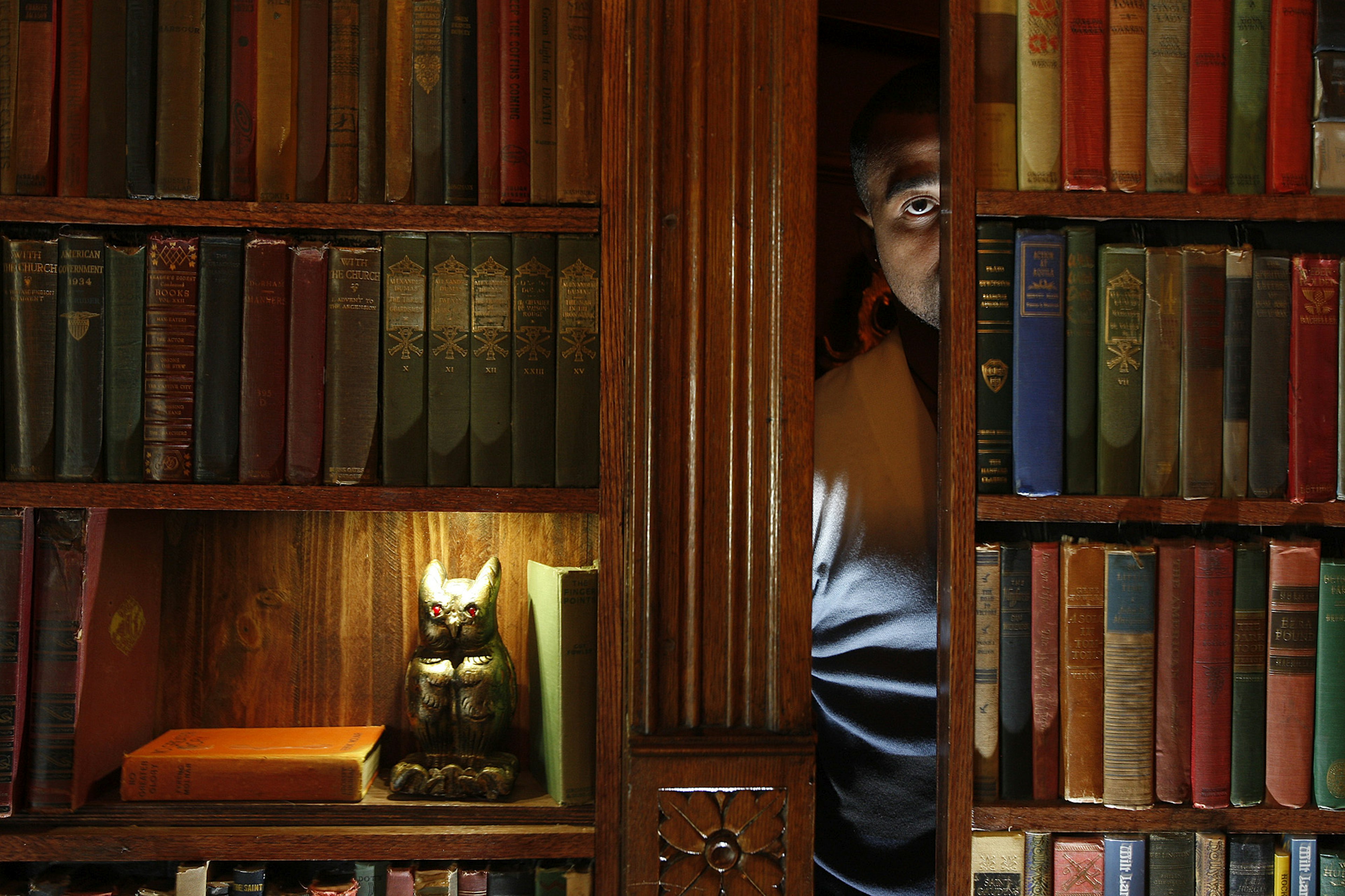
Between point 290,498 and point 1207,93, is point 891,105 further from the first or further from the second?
point 290,498

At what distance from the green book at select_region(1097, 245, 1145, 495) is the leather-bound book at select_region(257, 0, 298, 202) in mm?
861

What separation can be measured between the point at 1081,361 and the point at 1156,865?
20.9 inches

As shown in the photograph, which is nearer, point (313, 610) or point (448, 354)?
point (448, 354)

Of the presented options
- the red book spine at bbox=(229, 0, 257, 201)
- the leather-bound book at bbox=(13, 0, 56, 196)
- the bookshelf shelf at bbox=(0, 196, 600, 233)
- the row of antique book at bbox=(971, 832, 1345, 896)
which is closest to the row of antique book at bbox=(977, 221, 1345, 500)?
the row of antique book at bbox=(971, 832, 1345, 896)

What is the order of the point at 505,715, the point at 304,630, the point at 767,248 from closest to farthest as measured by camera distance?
the point at 767,248
the point at 505,715
the point at 304,630

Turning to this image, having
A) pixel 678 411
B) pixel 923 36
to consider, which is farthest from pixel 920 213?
pixel 678 411

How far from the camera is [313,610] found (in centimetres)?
116

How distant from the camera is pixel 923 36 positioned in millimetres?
1205

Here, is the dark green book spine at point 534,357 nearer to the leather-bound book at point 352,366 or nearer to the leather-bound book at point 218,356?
the leather-bound book at point 352,366

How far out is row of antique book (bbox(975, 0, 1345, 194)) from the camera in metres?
0.92

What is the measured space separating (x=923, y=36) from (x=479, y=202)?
669mm

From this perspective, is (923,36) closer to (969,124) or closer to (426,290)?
(969,124)

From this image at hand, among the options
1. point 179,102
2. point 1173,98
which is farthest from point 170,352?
point 1173,98

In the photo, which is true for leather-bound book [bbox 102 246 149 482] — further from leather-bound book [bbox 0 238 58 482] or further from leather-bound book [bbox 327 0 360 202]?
leather-bound book [bbox 327 0 360 202]
